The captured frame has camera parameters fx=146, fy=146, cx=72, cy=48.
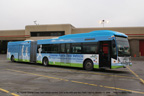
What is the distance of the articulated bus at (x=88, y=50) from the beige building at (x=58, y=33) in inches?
707

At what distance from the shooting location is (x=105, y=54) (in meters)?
11.5

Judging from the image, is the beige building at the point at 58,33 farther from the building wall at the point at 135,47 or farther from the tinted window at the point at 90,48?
the tinted window at the point at 90,48

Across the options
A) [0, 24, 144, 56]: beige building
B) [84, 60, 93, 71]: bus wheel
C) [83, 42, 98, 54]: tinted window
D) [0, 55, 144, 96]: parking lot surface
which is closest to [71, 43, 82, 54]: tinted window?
[83, 42, 98, 54]: tinted window

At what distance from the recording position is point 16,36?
127 ft

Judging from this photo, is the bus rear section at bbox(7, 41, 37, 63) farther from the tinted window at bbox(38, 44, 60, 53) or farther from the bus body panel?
the bus body panel

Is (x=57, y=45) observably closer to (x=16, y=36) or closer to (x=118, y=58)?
(x=118, y=58)

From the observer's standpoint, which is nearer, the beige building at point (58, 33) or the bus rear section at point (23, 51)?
the bus rear section at point (23, 51)

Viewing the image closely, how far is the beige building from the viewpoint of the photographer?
103 ft

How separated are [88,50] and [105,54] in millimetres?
1507

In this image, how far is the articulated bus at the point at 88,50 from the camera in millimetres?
11078

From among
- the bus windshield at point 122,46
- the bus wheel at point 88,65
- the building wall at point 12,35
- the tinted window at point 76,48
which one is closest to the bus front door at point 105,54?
the bus windshield at point 122,46

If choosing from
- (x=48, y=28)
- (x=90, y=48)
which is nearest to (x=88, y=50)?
(x=90, y=48)

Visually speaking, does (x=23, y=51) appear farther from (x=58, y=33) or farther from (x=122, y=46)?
(x=58, y=33)

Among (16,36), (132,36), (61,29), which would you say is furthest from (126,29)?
(16,36)
